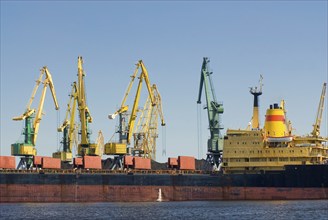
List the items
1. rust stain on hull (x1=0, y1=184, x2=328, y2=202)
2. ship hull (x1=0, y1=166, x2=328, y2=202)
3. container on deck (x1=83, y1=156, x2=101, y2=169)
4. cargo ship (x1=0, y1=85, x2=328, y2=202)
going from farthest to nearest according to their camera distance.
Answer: container on deck (x1=83, y1=156, x2=101, y2=169), cargo ship (x1=0, y1=85, x2=328, y2=202), ship hull (x1=0, y1=166, x2=328, y2=202), rust stain on hull (x1=0, y1=184, x2=328, y2=202)

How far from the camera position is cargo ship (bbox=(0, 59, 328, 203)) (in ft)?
323

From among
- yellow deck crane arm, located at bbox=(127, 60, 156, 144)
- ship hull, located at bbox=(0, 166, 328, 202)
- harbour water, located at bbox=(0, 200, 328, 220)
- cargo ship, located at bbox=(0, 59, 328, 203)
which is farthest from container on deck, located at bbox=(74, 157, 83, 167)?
harbour water, located at bbox=(0, 200, 328, 220)

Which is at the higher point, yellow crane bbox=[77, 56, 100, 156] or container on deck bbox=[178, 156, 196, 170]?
yellow crane bbox=[77, 56, 100, 156]

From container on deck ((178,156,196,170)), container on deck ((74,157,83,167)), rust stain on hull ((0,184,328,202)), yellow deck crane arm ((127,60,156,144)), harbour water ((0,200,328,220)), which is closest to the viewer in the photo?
harbour water ((0,200,328,220))

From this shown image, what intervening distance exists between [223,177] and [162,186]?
29.3 feet

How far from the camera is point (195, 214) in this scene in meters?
→ 76.3

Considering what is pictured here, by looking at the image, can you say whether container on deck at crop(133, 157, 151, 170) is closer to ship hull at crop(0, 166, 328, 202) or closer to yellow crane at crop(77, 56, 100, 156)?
ship hull at crop(0, 166, 328, 202)

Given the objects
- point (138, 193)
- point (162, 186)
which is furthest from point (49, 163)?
point (162, 186)

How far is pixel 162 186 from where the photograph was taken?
339 ft

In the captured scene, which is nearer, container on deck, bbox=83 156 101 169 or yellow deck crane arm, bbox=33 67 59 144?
container on deck, bbox=83 156 101 169

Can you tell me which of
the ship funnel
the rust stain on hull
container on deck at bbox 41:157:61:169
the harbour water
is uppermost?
the ship funnel

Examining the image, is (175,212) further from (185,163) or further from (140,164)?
(140,164)

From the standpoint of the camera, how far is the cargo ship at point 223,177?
98.3 meters

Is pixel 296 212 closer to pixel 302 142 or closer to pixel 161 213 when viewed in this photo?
pixel 161 213
